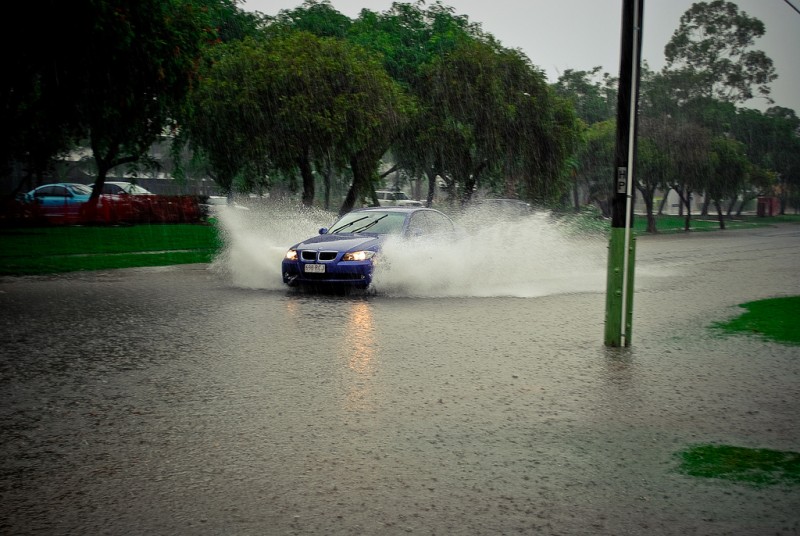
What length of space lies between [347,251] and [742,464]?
9464mm

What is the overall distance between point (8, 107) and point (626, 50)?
18104mm

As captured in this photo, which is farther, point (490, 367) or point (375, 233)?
point (375, 233)

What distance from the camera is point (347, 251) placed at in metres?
14.1

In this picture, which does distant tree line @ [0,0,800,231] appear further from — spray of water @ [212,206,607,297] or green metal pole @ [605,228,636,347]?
green metal pole @ [605,228,636,347]

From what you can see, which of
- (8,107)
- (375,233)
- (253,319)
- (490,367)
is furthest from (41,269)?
(490,367)

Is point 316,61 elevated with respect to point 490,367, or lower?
elevated

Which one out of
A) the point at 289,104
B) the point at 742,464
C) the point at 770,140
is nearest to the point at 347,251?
the point at 742,464

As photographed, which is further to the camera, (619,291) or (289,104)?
(289,104)

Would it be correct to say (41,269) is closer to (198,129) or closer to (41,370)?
(41,370)

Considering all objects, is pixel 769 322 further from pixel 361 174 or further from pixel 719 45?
pixel 719 45

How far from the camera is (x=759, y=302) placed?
14023 mm

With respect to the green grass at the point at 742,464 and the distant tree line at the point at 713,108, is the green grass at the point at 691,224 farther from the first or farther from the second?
the green grass at the point at 742,464

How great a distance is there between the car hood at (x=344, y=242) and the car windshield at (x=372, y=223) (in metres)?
0.40

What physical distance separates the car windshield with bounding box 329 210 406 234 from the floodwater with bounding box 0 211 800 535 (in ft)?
8.21
